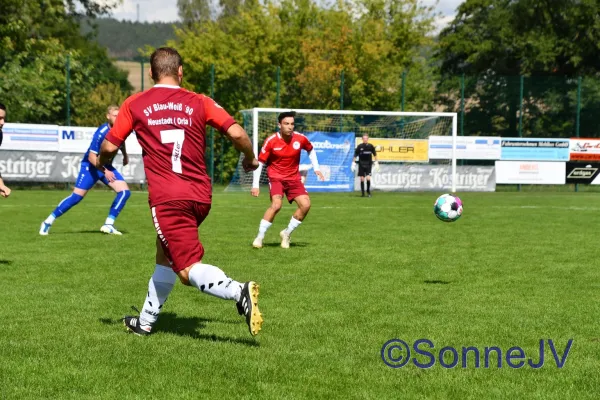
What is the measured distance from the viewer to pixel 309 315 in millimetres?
7125

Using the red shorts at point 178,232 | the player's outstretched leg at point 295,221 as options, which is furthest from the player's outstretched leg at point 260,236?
the red shorts at point 178,232

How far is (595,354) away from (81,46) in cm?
5274

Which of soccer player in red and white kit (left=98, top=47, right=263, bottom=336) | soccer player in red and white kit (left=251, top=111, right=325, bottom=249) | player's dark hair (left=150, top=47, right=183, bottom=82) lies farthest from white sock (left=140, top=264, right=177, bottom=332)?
soccer player in red and white kit (left=251, top=111, right=325, bottom=249)

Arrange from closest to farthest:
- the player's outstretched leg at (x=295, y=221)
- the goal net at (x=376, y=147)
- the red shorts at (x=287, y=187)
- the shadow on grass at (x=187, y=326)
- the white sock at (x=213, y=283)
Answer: the white sock at (x=213, y=283) → the shadow on grass at (x=187, y=326) → the player's outstretched leg at (x=295, y=221) → the red shorts at (x=287, y=187) → the goal net at (x=376, y=147)

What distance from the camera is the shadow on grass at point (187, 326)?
6.14 meters

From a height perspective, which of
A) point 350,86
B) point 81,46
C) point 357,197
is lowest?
point 357,197

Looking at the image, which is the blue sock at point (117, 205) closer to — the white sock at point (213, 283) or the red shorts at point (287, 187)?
the red shorts at point (287, 187)

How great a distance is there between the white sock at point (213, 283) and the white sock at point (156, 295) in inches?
20.1

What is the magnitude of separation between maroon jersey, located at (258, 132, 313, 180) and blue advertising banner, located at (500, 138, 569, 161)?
21047 mm

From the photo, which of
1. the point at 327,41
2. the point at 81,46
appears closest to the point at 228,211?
the point at 327,41

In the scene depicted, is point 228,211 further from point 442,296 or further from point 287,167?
point 442,296

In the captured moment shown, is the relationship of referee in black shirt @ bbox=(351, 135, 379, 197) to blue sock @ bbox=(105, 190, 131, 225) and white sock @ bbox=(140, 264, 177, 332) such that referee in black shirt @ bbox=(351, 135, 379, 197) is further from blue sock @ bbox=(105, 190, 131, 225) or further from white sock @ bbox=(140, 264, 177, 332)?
white sock @ bbox=(140, 264, 177, 332)

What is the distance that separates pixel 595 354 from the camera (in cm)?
573

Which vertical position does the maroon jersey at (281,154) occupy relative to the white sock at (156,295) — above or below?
above
